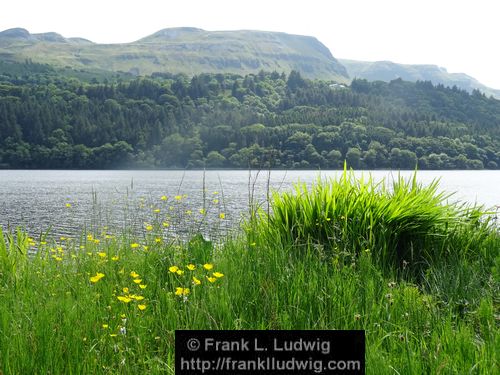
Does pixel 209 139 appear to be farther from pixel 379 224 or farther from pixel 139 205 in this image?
pixel 379 224

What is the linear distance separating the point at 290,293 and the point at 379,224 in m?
2.72

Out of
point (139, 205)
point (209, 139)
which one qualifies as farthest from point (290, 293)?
point (209, 139)

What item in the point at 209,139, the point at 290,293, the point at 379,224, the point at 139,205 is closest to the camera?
the point at 290,293

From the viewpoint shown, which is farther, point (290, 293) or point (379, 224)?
point (379, 224)

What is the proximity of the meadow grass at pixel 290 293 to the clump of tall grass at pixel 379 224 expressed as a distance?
0.02 meters

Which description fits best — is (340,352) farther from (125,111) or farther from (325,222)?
(125,111)

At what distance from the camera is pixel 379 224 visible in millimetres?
7418

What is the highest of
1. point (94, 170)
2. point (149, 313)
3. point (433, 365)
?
point (433, 365)

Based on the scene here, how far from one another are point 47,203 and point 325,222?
153ft

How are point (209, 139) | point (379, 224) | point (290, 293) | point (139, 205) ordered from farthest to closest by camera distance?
point (209, 139), point (139, 205), point (379, 224), point (290, 293)

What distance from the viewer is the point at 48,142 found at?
160625mm

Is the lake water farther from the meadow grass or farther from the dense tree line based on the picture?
the dense tree line

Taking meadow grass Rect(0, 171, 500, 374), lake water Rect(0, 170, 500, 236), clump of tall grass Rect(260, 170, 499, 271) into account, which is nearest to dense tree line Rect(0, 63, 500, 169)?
lake water Rect(0, 170, 500, 236)

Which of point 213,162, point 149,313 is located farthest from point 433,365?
point 213,162
